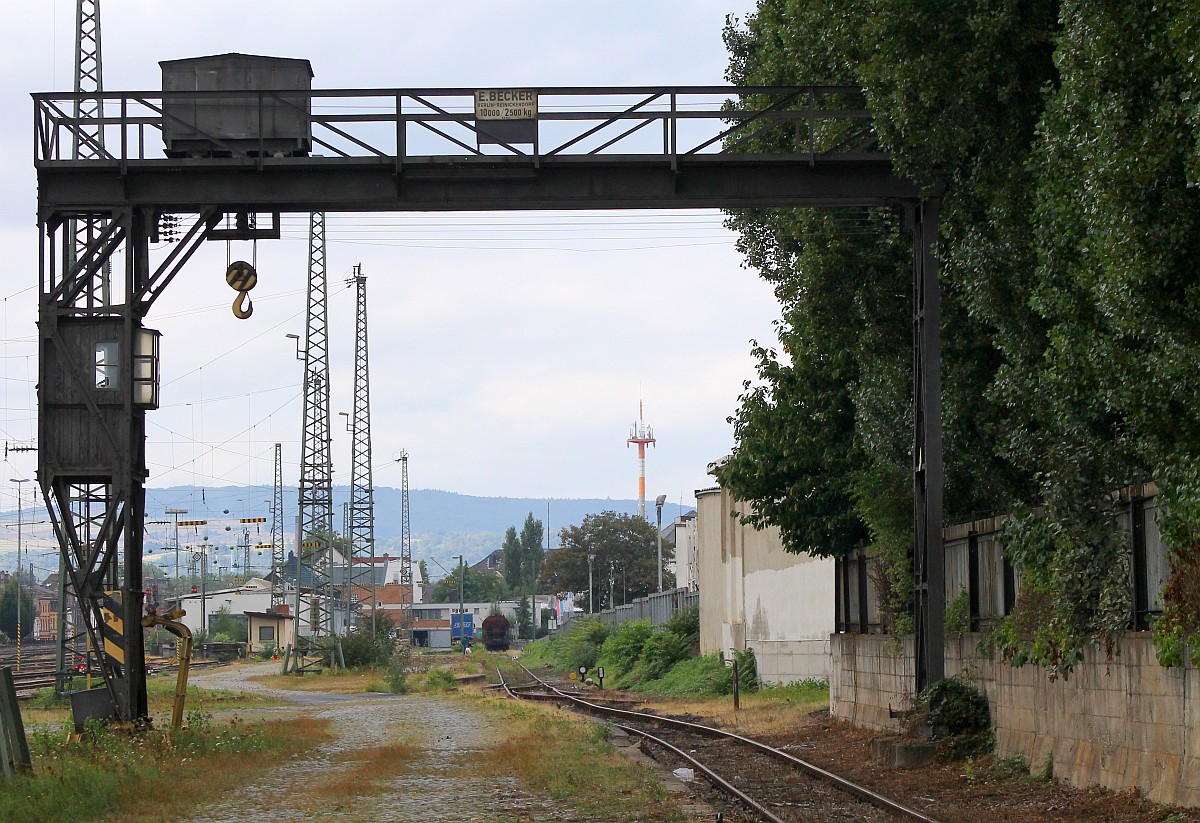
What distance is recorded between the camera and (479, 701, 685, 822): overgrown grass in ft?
49.1

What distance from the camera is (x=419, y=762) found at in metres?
20.4

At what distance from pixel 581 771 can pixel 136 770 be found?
5.54 m

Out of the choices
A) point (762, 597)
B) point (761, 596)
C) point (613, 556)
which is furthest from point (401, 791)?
point (613, 556)

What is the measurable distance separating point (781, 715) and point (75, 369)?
56.5 ft

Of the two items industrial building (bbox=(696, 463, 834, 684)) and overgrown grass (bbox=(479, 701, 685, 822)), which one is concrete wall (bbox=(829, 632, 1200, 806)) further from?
A: industrial building (bbox=(696, 463, 834, 684))

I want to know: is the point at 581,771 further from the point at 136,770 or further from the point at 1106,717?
the point at 1106,717

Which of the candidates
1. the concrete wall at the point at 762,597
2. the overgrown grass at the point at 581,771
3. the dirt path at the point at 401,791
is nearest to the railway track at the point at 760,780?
the overgrown grass at the point at 581,771

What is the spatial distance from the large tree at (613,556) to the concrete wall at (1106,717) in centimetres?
11732

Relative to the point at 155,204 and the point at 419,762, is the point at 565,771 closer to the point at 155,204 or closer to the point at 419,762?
the point at 419,762

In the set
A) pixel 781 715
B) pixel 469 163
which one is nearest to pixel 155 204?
pixel 469 163

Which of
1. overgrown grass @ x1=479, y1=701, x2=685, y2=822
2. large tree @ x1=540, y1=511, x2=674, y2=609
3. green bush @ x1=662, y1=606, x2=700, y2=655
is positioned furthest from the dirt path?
large tree @ x1=540, y1=511, x2=674, y2=609

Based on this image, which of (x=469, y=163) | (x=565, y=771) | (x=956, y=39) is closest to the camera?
(x=565, y=771)

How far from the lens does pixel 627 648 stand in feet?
197

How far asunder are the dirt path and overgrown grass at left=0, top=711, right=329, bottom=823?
1.54ft
